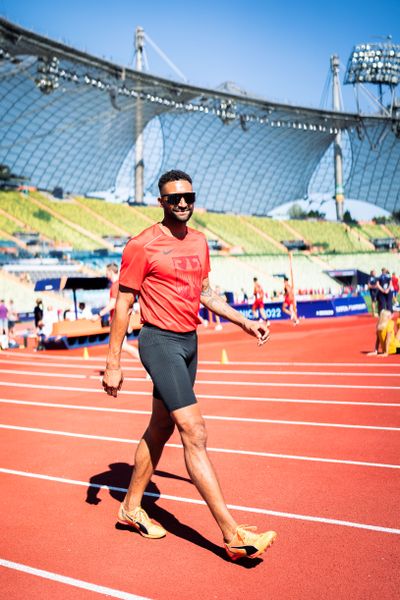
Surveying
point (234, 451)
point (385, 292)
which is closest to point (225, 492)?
point (234, 451)

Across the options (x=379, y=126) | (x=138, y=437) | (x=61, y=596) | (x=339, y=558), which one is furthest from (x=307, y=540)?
(x=379, y=126)

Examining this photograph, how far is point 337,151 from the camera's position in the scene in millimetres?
79062

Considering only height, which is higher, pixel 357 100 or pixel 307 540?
pixel 357 100

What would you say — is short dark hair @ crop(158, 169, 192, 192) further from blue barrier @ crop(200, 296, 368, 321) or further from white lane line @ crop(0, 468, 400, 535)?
blue barrier @ crop(200, 296, 368, 321)

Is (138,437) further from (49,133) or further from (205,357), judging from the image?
(49,133)

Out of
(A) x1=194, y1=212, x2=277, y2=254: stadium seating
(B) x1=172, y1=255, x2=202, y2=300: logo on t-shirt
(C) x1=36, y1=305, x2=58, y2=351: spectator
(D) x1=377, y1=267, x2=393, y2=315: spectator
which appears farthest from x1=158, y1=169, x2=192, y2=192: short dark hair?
(A) x1=194, y1=212, x2=277, y2=254: stadium seating

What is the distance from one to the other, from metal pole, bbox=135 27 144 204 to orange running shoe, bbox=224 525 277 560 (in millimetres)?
58361

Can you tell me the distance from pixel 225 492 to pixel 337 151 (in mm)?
78262

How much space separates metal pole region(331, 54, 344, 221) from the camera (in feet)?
238

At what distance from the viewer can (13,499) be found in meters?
5.25

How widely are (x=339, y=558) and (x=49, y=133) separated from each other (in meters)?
66.2

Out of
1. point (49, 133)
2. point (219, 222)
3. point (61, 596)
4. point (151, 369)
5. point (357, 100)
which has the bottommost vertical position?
point (61, 596)

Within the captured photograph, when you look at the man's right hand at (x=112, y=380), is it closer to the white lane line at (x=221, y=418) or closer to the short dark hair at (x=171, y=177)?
the short dark hair at (x=171, y=177)

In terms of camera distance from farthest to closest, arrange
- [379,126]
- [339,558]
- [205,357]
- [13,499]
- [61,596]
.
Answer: [379,126] → [205,357] → [13,499] → [339,558] → [61,596]
